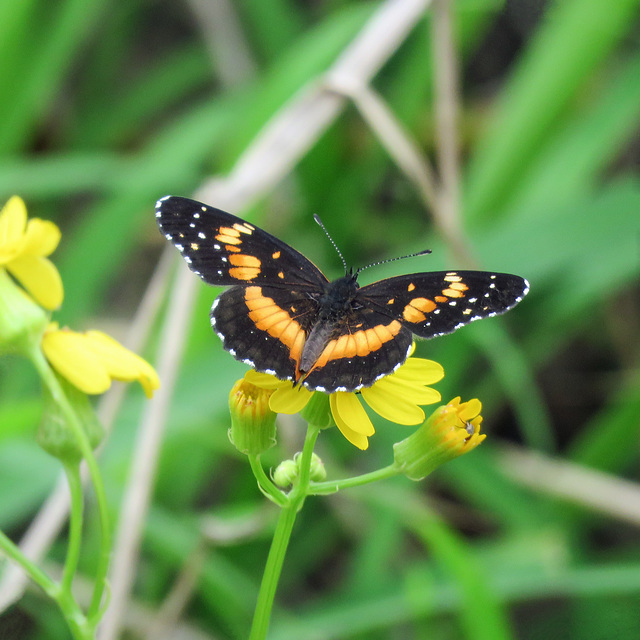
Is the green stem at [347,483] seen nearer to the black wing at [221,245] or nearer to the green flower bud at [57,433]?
the green flower bud at [57,433]

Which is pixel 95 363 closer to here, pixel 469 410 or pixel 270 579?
pixel 270 579

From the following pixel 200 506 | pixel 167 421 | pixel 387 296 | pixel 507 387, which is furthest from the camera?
pixel 200 506

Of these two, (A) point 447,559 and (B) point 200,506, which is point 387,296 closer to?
(A) point 447,559

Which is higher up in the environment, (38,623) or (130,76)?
(130,76)

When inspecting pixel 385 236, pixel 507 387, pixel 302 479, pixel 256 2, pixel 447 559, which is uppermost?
pixel 256 2

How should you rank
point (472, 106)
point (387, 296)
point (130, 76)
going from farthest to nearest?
point (130, 76) → point (472, 106) → point (387, 296)

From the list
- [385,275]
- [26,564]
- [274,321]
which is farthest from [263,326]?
[385,275]

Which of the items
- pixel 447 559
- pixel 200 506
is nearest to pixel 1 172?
pixel 200 506

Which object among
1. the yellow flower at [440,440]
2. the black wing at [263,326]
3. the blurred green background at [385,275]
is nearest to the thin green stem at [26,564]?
the black wing at [263,326]
